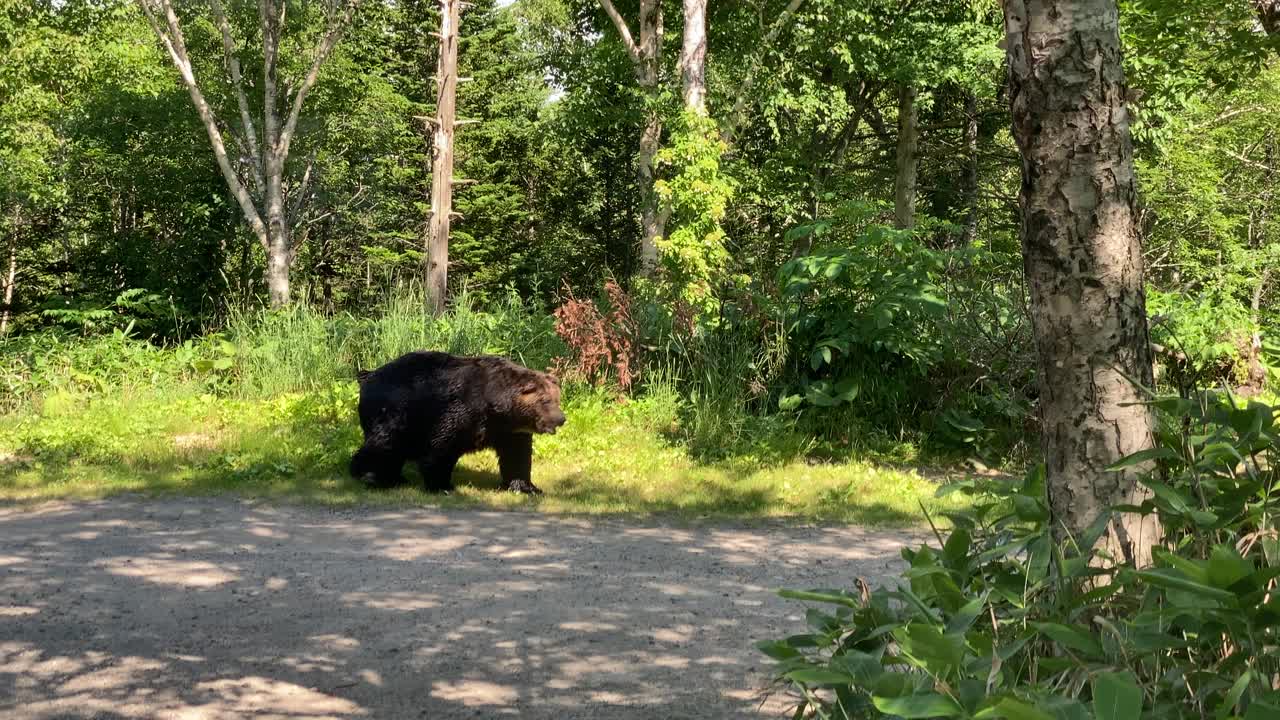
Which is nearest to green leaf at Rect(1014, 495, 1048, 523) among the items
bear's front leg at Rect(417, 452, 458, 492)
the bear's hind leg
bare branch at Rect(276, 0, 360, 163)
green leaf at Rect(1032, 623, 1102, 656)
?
green leaf at Rect(1032, 623, 1102, 656)

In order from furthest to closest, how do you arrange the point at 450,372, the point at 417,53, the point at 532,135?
1. the point at 417,53
2. the point at 532,135
3. the point at 450,372

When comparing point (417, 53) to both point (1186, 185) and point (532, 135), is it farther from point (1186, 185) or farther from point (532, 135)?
point (1186, 185)

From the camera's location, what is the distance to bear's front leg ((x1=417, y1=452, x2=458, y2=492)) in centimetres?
938

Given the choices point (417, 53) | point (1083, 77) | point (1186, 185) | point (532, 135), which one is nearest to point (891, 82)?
point (1186, 185)

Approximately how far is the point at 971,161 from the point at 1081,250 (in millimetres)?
28430

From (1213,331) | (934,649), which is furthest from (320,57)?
(934,649)

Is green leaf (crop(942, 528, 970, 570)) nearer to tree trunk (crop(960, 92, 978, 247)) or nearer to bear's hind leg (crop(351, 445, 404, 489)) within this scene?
bear's hind leg (crop(351, 445, 404, 489))

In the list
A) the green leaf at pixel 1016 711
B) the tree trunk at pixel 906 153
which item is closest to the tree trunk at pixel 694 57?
the tree trunk at pixel 906 153

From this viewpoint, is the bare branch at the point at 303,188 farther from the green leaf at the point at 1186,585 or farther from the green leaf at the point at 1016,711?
the green leaf at the point at 1016,711

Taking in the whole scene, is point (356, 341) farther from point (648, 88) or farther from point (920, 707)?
point (920, 707)

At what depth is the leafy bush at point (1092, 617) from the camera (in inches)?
62.8

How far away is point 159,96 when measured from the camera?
25.7m

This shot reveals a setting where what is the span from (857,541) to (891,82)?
21891 millimetres

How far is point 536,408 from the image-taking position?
9.31 meters
